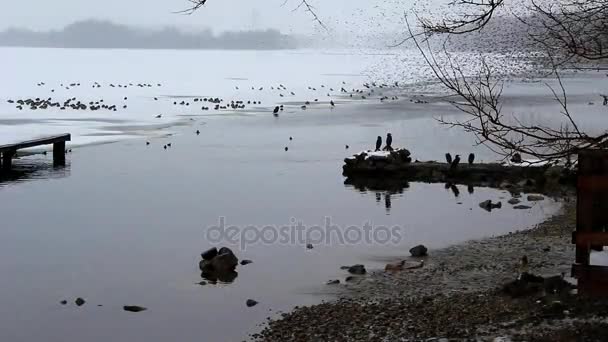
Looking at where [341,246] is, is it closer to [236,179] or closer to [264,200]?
[264,200]

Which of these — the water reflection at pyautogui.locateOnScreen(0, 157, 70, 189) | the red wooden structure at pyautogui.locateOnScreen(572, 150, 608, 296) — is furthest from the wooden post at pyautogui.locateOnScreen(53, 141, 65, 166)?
the red wooden structure at pyautogui.locateOnScreen(572, 150, 608, 296)

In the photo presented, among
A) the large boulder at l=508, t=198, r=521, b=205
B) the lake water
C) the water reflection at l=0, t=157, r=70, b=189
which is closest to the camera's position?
the lake water

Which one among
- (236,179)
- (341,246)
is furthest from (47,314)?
(236,179)

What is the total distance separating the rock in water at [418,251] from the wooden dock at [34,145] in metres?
17.6

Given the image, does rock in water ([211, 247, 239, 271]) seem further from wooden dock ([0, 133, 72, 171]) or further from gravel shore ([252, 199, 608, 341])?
wooden dock ([0, 133, 72, 171])

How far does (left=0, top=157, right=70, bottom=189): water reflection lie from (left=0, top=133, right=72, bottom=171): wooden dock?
0.25 metres

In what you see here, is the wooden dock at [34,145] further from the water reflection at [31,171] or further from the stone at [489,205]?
the stone at [489,205]

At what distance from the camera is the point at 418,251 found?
52.2 feet

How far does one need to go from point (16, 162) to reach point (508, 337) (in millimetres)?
24766

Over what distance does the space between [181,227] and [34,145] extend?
13.6m

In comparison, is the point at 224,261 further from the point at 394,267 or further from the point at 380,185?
the point at 380,185

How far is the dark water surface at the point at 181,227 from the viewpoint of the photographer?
1229cm

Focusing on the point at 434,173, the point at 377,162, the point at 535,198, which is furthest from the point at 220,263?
the point at 434,173

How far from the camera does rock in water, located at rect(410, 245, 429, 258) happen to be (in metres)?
15.9
